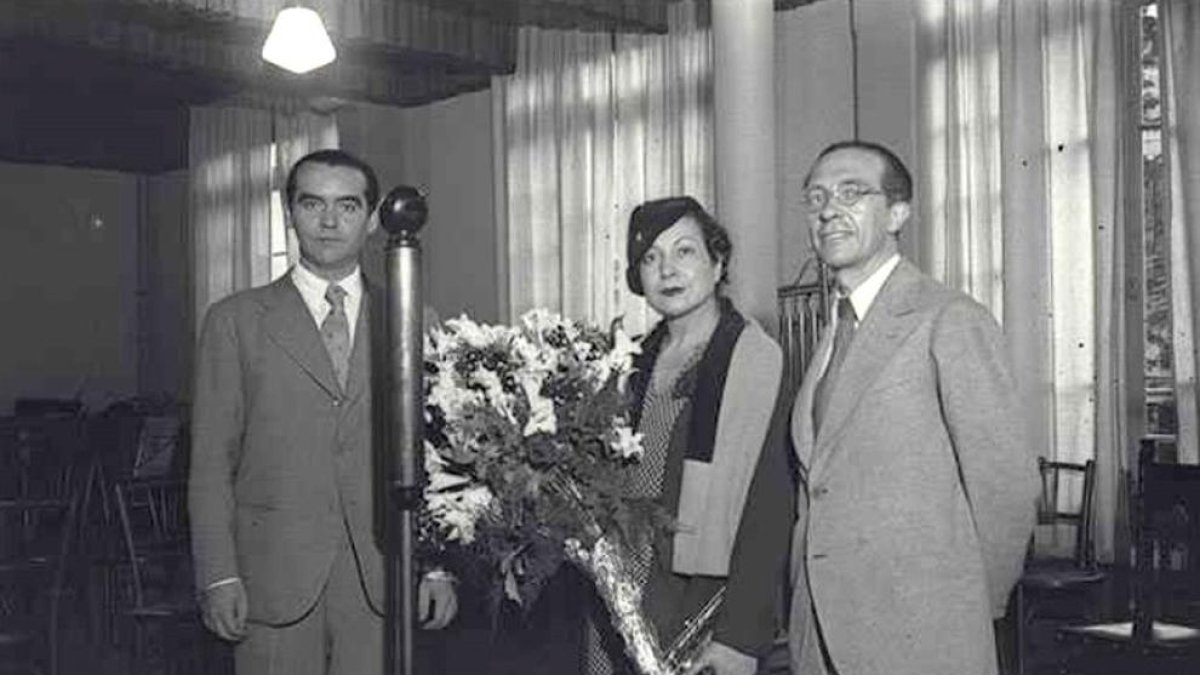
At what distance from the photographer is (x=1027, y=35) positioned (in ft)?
25.0

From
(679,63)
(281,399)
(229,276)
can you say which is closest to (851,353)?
(281,399)

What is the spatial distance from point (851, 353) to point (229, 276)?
11517 millimetres

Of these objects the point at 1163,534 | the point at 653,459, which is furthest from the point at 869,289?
the point at 1163,534

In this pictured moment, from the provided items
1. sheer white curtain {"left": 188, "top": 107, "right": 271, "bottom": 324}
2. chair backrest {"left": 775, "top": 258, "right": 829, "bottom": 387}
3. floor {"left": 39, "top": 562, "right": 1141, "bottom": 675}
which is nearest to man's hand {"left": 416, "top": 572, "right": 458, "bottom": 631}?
floor {"left": 39, "top": 562, "right": 1141, "bottom": 675}

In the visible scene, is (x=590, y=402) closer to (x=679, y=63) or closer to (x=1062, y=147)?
(x=1062, y=147)

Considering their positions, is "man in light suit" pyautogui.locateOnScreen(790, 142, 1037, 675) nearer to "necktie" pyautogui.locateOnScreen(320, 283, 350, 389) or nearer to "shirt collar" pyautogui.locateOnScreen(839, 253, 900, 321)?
"shirt collar" pyautogui.locateOnScreen(839, 253, 900, 321)

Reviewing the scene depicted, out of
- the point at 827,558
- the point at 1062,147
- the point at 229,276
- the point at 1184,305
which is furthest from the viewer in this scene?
the point at 229,276

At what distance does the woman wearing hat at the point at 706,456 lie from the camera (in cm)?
241

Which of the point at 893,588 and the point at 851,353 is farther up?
the point at 851,353

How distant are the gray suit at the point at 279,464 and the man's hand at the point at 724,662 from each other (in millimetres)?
631

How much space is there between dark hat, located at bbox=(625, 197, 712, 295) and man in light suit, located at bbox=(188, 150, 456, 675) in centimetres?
46

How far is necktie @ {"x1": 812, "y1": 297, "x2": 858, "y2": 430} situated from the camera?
2402 millimetres

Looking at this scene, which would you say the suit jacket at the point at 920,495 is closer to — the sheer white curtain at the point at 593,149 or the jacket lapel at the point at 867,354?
the jacket lapel at the point at 867,354

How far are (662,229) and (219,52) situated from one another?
8.76 m
